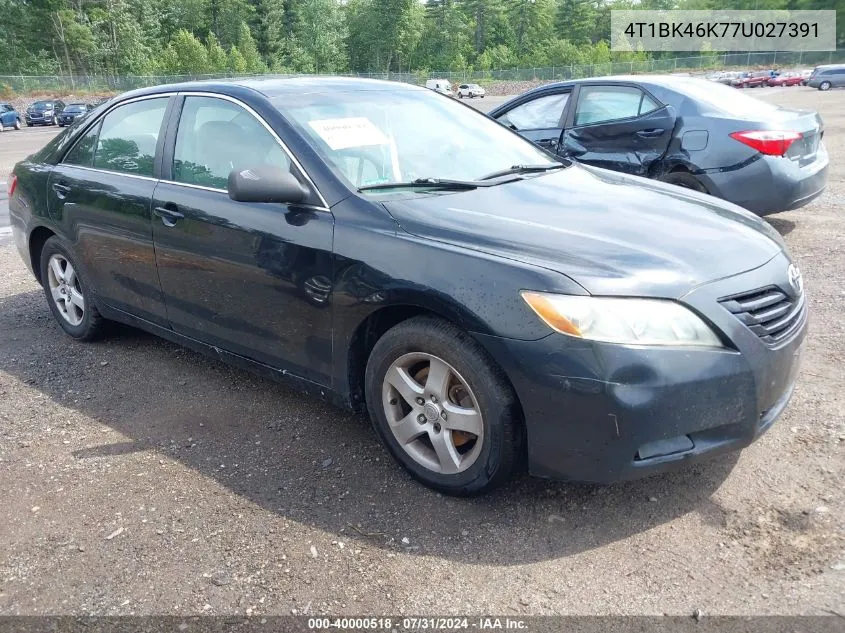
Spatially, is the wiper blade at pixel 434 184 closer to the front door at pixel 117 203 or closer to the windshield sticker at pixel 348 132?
the windshield sticker at pixel 348 132

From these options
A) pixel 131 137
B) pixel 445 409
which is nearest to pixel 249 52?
pixel 131 137

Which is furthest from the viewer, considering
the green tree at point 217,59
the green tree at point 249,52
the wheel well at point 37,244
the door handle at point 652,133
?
the green tree at point 249,52

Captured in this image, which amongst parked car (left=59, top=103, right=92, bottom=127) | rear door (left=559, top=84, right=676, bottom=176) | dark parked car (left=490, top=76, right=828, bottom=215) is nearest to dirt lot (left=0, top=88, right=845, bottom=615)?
dark parked car (left=490, top=76, right=828, bottom=215)

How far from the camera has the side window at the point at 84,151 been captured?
462 centimetres

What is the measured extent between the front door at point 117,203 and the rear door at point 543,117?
4.21 m

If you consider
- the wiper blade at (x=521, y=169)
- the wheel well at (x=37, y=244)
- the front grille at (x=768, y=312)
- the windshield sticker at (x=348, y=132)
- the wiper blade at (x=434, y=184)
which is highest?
the windshield sticker at (x=348, y=132)

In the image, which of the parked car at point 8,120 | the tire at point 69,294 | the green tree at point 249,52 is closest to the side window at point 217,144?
the tire at point 69,294

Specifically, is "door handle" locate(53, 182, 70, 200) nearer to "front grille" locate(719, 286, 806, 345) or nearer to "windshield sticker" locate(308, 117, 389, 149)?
"windshield sticker" locate(308, 117, 389, 149)

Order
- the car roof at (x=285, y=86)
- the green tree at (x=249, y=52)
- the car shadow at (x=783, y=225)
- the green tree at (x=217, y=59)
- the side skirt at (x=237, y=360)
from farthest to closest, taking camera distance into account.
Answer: the green tree at (x=249, y=52), the green tree at (x=217, y=59), the car shadow at (x=783, y=225), the car roof at (x=285, y=86), the side skirt at (x=237, y=360)

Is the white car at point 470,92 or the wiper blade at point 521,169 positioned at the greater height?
the wiper blade at point 521,169

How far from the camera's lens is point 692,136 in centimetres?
668

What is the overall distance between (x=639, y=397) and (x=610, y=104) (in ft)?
18.0

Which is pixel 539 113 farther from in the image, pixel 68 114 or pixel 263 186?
pixel 68 114

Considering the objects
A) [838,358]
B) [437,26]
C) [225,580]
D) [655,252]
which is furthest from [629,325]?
[437,26]
